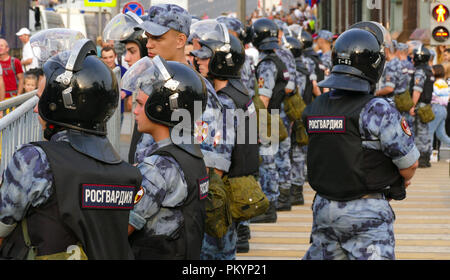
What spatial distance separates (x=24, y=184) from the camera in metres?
3.29

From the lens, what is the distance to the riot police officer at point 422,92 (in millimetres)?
15703

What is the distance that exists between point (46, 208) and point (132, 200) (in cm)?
47

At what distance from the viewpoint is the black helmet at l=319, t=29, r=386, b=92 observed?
17.1 ft

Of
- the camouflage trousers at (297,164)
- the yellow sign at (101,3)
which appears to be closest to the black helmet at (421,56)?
the camouflage trousers at (297,164)

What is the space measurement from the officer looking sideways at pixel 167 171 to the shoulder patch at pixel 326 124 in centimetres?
98

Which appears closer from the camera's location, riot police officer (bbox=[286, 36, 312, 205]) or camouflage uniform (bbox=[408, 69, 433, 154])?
riot police officer (bbox=[286, 36, 312, 205])

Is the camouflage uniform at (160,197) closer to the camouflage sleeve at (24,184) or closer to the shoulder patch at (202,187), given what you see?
the shoulder patch at (202,187)

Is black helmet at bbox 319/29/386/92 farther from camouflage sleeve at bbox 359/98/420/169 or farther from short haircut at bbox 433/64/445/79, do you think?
short haircut at bbox 433/64/445/79

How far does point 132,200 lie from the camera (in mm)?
3699

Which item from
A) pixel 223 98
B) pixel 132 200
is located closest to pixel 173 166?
pixel 132 200

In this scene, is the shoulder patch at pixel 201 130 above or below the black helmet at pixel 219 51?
below

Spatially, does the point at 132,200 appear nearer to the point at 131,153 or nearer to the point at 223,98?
the point at 131,153

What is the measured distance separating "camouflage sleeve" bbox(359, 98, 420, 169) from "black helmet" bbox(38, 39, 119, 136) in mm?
1943

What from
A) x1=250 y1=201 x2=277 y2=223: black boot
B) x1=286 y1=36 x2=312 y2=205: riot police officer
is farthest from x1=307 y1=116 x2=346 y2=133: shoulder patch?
x1=286 y1=36 x2=312 y2=205: riot police officer
